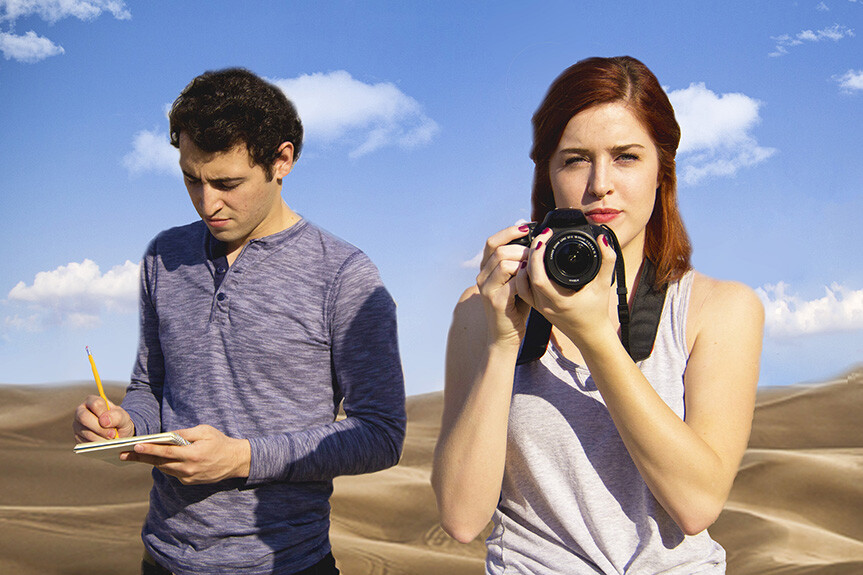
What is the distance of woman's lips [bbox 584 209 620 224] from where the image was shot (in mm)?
1930

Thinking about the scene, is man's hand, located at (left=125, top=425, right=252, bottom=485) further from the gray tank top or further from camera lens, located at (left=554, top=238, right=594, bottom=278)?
camera lens, located at (left=554, top=238, right=594, bottom=278)

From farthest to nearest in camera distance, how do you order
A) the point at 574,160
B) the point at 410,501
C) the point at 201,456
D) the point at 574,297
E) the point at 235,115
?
1. the point at 410,501
2. the point at 235,115
3. the point at 201,456
4. the point at 574,160
5. the point at 574,297

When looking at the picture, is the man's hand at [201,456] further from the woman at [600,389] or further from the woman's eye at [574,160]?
the woman's eye at [574,160]

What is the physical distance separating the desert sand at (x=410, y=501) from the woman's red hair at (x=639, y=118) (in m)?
4.39

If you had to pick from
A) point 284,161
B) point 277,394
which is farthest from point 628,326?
point 284,161

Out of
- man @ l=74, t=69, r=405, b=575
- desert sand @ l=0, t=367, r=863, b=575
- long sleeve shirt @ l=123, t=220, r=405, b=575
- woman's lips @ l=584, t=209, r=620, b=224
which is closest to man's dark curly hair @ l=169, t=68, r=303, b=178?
man @ l=74, t=69, r=405, b=575

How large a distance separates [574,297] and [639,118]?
1.91ft

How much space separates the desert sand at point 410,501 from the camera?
592cm

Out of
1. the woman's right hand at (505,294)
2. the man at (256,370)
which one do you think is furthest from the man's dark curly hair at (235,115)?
the woman's right hand at (505,294)

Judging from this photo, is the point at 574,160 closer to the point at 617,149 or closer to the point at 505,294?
the point at 617,149

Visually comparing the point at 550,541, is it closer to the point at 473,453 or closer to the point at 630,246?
the point at 473,453

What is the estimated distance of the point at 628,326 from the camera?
1.95 metres

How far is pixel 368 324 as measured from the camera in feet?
7.79

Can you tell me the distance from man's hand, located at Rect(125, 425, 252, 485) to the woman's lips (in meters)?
1.18
